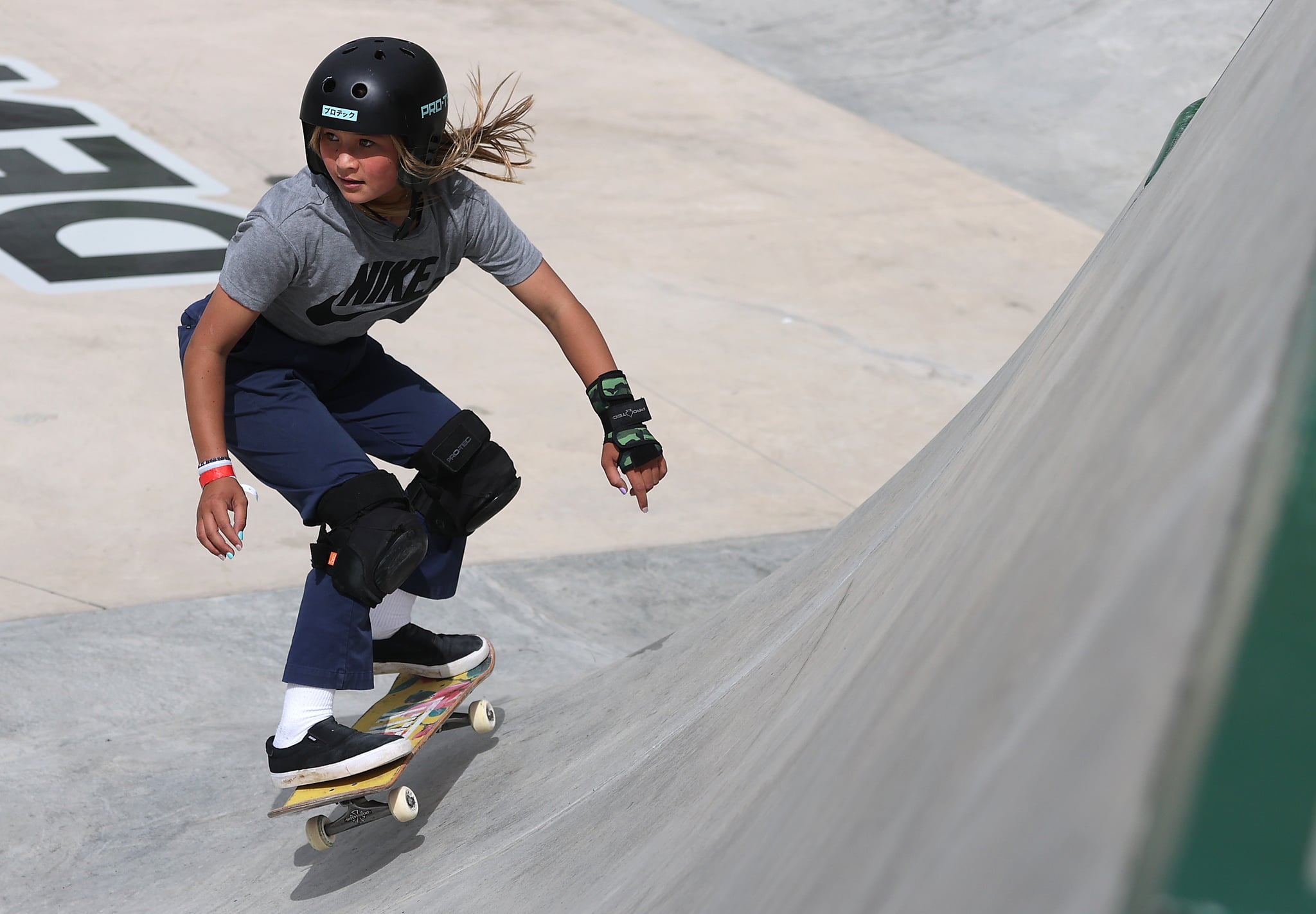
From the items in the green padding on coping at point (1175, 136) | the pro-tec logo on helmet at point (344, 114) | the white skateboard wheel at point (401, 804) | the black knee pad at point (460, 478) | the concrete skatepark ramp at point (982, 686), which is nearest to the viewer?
the concrete skatepark ramp at point (982, 686)

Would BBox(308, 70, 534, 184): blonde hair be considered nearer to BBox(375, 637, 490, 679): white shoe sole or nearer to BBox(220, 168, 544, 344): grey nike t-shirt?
BBox(220, 168, 544, 344): grey nike t-shirt

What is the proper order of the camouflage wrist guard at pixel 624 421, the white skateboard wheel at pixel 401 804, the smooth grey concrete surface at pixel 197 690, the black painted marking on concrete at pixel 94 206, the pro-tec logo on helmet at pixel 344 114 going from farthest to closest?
the black painted marking on concrete at pixel 94 206 < the smooth grey concrete surface at pixel 197 690 < the camouflage wrist guard at pixel 624 421 < the white skateboard wheel at pixel 401 804 < the pro-tec logo on helmet at pixel 344 114

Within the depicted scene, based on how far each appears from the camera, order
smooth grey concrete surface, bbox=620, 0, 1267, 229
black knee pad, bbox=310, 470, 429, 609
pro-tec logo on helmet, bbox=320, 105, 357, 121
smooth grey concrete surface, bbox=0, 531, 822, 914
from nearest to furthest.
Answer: pro-tec logo on helmet, bbox=320, 105, 357, 121, black knee pad, bbox=310, 470, 429, 609, smooth grey concrete surface, bbox=0, 531, 822, 914, smooth grey concrete surface, bbox=620, 0, 1267, 229

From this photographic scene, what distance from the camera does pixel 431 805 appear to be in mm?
3385

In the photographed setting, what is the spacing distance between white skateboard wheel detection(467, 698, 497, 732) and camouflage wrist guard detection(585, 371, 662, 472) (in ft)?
2.64

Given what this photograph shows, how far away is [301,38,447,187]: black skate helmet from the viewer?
2785mm

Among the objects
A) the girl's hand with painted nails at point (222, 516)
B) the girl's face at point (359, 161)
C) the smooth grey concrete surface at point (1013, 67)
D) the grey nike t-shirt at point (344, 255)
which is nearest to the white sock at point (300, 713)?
the girl's hand with painted nails at point (222, 516)

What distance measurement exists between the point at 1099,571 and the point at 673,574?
14.1 feet

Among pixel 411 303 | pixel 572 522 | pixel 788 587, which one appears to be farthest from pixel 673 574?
pixel 411 303

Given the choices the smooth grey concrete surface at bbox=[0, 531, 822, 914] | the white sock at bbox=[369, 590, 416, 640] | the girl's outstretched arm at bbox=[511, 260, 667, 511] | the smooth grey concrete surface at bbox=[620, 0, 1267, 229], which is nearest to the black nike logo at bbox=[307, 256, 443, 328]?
the girl's outstretched arm at bbox=[511, 260, 667, 511]

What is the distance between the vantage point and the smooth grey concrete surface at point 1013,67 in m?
10.8

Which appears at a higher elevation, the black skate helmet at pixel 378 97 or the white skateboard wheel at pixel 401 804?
the black skate helmet at pixel 378 97

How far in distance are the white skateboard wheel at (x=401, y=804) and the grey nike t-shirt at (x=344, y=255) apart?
101cm

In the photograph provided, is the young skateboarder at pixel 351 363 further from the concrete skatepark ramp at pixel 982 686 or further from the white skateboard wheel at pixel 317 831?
the concrete skatepark ramp at pixel 982 686
